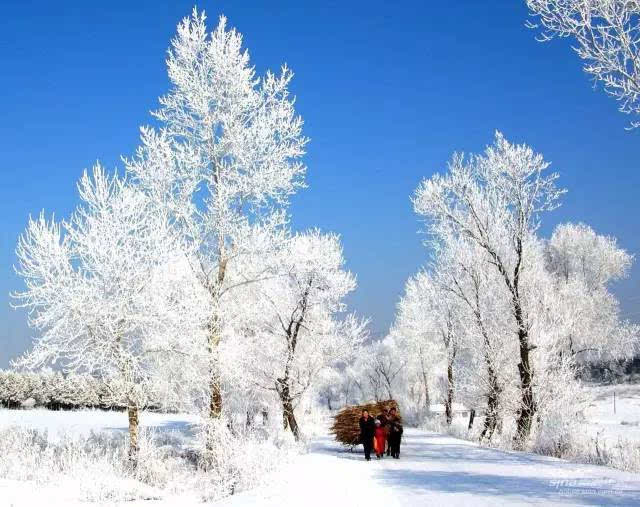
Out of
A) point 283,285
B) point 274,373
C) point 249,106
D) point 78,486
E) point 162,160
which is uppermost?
point 249,106

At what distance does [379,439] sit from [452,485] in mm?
7614

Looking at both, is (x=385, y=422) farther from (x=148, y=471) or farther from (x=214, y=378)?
(x=148, y=471)

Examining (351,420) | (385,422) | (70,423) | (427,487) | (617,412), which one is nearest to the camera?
(427,487)

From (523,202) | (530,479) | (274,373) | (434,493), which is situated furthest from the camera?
(274,373)

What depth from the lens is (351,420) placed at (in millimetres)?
20953

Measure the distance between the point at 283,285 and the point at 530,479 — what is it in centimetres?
1665

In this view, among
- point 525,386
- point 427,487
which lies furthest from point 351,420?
point 427,487

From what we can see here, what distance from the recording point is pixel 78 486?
A: 11.0 meters

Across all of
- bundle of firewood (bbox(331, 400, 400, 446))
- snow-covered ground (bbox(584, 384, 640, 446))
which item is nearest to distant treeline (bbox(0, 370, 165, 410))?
bundle of firewood (bbox(331, 400, 400, 446))

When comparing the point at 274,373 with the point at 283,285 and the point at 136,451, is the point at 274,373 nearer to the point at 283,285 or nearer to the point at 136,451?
the point at 283,285

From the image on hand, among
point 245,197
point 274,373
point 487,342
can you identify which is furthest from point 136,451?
point 487,342

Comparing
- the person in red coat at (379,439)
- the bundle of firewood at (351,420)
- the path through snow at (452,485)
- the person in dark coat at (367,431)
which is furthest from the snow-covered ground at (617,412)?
the path through snow at (452,485)

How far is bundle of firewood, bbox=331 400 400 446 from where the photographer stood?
2064 centimetres

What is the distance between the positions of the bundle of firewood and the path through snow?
568 cm
